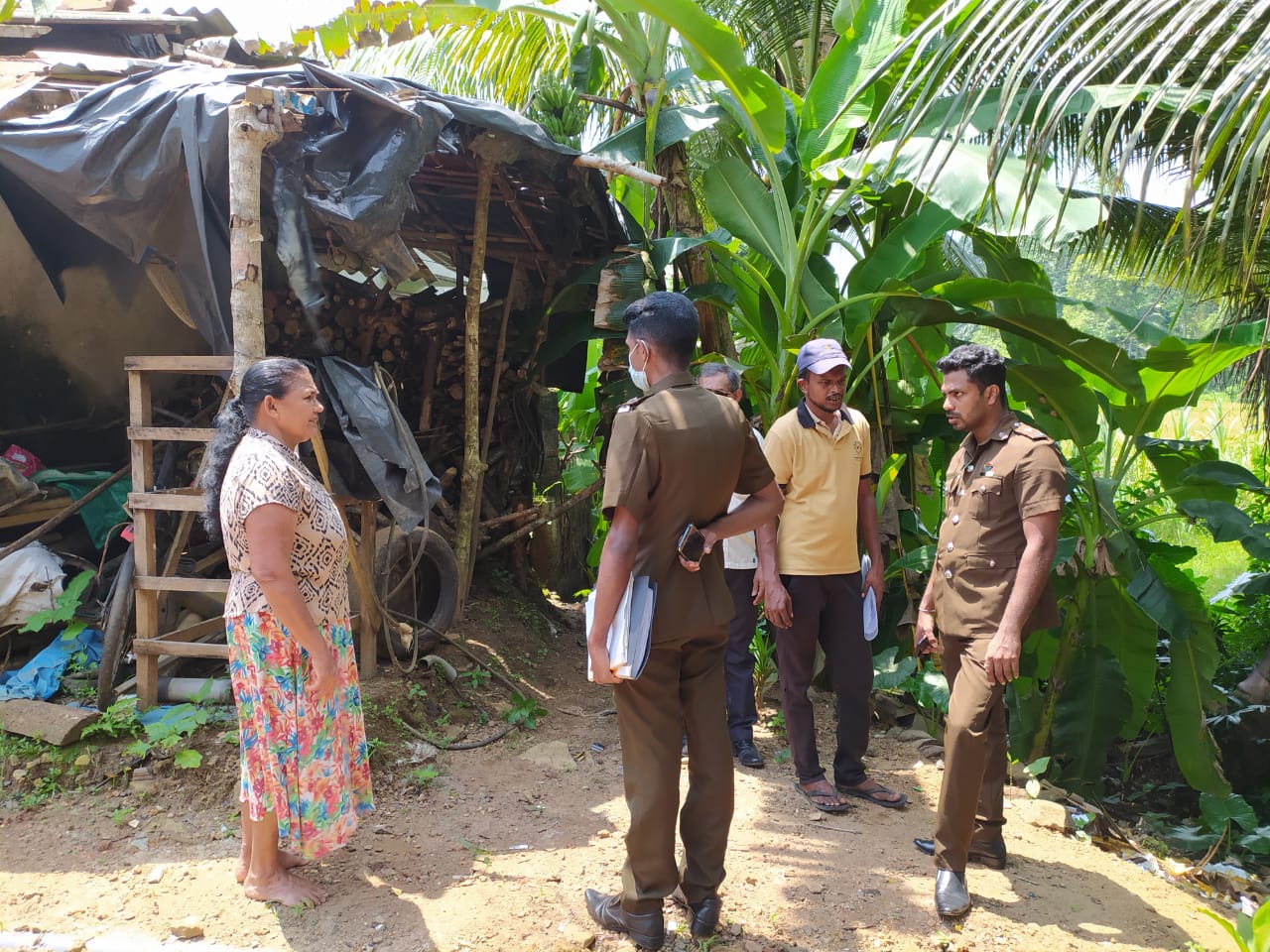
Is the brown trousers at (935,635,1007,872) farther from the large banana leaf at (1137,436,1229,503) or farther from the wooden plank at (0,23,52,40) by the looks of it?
the wooden plank at (0,23,52,40)

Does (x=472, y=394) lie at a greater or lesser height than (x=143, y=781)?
greater

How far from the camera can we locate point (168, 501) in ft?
14.5

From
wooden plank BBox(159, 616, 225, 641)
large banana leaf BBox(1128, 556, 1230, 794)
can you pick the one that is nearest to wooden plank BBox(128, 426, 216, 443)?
wooden plank BBox(159, 616, 225, 641)

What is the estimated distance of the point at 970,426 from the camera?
3455mm

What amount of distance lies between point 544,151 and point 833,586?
286 cm

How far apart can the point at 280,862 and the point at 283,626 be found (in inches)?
35.9

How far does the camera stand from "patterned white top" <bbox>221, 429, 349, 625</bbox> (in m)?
2.98

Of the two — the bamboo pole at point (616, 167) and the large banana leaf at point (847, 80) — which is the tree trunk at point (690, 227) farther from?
the large banana leaf at point (847, 80)

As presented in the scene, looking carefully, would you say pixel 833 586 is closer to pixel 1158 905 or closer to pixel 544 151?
pixel 1158 905

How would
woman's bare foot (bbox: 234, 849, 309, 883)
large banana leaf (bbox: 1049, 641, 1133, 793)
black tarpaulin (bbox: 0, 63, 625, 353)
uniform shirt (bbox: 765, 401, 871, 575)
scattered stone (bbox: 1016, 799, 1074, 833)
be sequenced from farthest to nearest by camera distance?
large banana leaf (bbox: 1049, 641, 1133, 793), black tarpaulin (bbox: 0, 63, 625, 353), scattered stone (bbox: 1016, 799, 1074, 833), uniform shirt (bbox: 765, 401, 871, 575), woman's bare foot (bbox: 234, 849, 309, 883)

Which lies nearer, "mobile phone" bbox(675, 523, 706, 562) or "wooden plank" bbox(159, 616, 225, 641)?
"mobile phone" bbox(675, 523, 706, 562)

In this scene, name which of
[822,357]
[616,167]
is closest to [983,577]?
[822,357]

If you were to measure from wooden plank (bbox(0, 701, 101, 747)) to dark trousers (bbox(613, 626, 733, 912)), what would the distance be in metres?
2.74

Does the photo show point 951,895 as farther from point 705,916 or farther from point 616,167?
point 616,167
